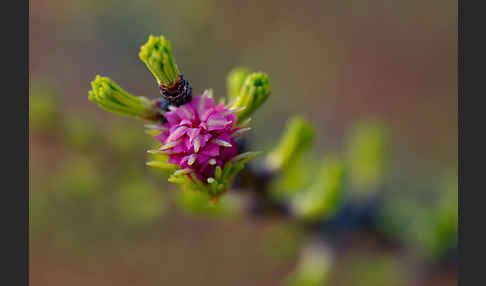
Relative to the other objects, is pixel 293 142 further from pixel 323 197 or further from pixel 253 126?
pixel 253 126

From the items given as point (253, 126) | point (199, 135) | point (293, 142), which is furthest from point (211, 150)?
point (253, 126)

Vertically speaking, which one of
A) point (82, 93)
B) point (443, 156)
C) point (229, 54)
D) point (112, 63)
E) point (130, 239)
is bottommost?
point (130, 239)

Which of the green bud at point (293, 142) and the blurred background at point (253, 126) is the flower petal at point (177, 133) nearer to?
the green bud at point (293, 142)

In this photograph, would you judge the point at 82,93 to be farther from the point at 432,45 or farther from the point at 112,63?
the point at 432,45

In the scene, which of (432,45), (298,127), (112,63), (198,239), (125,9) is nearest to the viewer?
(298,127)

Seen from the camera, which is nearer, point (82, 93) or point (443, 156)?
point (82, 93)

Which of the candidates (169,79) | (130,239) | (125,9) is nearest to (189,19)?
(125,9)

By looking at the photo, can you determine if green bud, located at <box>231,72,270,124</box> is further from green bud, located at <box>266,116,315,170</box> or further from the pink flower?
green bud, located at <box>266,116,315,170</box>

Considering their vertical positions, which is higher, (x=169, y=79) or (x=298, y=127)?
(x=169, y=79)

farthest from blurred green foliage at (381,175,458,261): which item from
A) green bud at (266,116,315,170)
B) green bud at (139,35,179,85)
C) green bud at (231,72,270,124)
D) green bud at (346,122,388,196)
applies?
green bud at (139,35,179,85)
